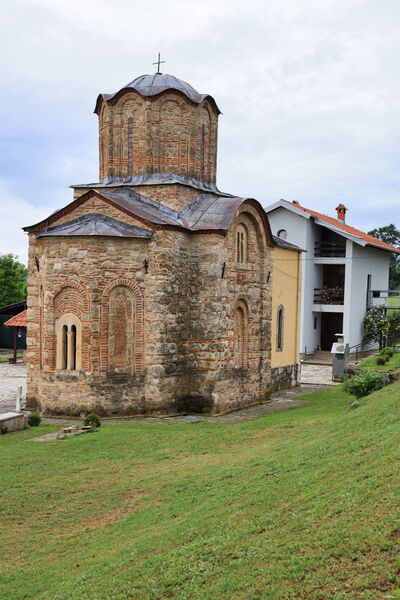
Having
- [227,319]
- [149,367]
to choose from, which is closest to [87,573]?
[149,367]

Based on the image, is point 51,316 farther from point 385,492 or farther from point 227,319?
point 385,492

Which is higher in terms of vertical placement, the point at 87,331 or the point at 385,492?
the point at 87,331

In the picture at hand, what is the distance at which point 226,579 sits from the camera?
5.25 meters

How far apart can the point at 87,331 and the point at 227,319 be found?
418cm

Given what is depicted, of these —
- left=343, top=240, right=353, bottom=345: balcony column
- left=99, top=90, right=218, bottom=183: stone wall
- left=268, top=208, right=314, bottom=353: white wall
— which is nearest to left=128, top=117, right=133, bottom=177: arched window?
left=99, top=90, right=218, bottom=183: stone wall

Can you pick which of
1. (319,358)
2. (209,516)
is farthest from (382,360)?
(209,516)

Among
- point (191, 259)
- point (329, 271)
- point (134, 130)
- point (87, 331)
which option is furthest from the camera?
point (329, 271)

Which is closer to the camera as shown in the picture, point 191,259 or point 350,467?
point 350,467

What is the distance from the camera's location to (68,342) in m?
16.0

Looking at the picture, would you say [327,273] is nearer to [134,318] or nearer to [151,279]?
[151,279]

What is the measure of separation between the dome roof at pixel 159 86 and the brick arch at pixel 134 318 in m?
6.56

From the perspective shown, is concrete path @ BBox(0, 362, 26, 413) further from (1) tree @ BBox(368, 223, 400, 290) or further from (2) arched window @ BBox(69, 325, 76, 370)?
(1) tree @ BBox(368, 223, 400, 290)

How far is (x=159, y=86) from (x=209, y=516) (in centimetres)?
1503

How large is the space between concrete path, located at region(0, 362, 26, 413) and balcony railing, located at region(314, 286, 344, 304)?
16.6m
